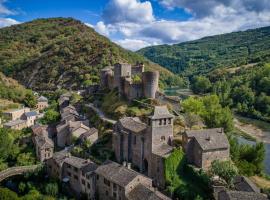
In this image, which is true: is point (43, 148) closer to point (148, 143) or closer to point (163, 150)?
point (148, 143)

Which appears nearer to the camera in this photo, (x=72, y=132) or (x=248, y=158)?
(x=248, y=158)

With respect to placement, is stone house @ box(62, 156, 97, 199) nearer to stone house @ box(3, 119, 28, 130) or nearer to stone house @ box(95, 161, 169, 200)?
A: stone house @ box(95, 161, 169, 200)

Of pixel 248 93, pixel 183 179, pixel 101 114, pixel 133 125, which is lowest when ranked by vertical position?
pixel 183 179

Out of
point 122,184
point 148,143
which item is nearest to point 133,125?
point 148,143

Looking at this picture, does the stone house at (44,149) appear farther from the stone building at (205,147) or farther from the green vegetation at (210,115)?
the green vegetation at (210,115)

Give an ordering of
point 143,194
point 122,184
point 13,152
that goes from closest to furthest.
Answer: point 143,194 < point 122,184 < point 13,152

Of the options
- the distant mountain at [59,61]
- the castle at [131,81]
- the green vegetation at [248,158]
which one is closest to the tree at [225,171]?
the green vegetation at [248,158]

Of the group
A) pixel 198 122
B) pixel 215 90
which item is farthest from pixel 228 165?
pixel 215 90

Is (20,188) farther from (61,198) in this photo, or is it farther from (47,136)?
(47,136)
